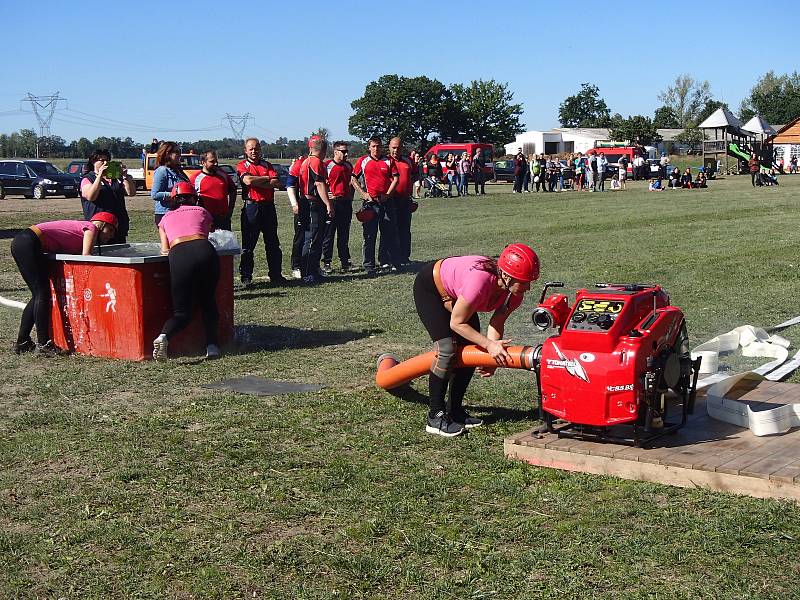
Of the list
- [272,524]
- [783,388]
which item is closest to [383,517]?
[272,524]

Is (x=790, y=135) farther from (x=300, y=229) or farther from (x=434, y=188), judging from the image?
(x=300, y=229)

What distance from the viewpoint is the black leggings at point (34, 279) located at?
368 inches

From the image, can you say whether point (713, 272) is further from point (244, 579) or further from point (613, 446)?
point (244, 579)

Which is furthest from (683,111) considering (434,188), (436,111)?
(434,188)

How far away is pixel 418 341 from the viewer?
9.70 m

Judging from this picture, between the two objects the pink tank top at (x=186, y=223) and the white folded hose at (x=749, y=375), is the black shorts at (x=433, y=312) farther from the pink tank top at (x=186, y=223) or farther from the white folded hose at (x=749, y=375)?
the pink tank top at (x=186, y=223)

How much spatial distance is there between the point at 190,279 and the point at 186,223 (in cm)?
57

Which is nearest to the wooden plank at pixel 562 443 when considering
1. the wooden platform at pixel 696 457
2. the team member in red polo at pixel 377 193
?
the wooden platform at pixel 696 457

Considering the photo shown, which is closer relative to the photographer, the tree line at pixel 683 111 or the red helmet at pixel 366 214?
the red helmet at pixel 366 214

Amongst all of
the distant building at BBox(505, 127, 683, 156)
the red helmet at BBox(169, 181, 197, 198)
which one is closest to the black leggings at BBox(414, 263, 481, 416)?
the red helmet at BBox(169, 181, 197, 198)

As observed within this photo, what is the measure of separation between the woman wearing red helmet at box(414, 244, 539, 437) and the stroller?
32.7 m

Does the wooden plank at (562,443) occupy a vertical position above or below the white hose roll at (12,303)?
above

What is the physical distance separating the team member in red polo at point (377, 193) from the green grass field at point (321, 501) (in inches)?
203

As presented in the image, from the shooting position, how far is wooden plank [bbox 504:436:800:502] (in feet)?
16.5
